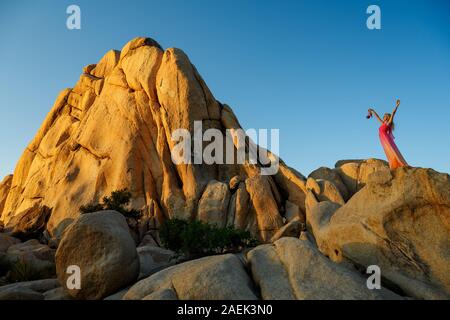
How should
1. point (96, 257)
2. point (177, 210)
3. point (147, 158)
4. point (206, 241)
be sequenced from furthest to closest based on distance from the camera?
point (147, 158) < point (177, 210) < point (206, 241) < point (96, 257)

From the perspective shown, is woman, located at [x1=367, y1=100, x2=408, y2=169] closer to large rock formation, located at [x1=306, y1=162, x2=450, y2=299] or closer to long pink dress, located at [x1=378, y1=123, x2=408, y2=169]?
long pink dress, located at [x1=378, y1=123, x2=408, y2=169]

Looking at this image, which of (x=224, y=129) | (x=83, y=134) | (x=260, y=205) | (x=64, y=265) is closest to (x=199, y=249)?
(x=64, y=265)

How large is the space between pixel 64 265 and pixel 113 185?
2510 centimetres

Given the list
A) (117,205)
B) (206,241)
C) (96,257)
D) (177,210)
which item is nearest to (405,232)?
(96,257)

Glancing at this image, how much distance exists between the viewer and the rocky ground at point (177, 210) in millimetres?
9445

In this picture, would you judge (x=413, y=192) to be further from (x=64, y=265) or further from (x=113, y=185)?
(x=113, y=185)

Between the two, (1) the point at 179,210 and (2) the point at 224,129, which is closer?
(1) the point at 179,210

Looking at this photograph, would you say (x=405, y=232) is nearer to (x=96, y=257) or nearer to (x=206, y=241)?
(x=96, y=257)

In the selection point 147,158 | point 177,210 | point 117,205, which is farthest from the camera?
point 147,158

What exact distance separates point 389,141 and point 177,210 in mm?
20174

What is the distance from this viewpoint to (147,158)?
1428 inches

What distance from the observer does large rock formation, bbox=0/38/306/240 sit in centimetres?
3067

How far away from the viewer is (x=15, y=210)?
149ft
